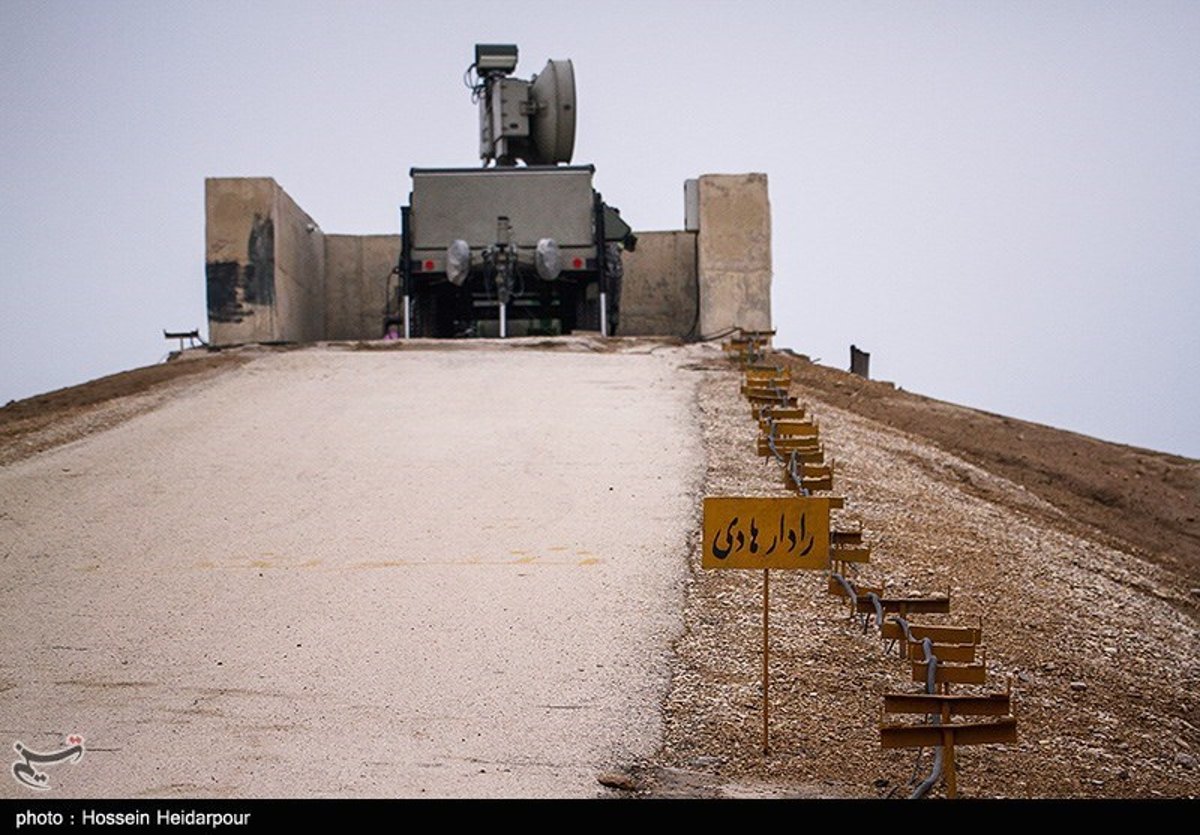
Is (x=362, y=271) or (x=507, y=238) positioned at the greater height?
(x=507, y=238)

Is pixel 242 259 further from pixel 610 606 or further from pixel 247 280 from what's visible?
pixel 610 606

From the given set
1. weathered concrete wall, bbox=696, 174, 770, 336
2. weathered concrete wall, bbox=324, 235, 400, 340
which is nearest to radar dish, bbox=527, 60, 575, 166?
weathered concrete wall, bbox=696, 174, 770, 336

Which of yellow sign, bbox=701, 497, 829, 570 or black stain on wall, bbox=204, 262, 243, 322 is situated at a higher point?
black stain on wall, bbox=204, 262, 243, 322

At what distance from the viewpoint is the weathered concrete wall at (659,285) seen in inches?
995

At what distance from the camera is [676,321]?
2536cm

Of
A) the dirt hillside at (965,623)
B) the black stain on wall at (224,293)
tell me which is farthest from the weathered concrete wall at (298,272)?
the dirt hillside at (965,623)

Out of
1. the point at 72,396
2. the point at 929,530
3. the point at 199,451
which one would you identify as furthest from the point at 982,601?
the point at 72,396

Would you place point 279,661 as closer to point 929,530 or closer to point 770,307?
point 929,530

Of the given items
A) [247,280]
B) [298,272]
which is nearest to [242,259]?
[247,280]

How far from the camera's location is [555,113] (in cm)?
2462

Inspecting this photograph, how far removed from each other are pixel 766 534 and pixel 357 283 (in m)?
20.1

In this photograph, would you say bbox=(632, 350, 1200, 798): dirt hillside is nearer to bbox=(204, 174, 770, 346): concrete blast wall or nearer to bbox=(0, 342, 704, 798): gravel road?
bbox=(0, 342, 704, 798): gravel road

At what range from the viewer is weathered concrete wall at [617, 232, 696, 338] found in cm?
2528

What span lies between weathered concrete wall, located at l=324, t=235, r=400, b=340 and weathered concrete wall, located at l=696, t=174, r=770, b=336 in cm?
553
